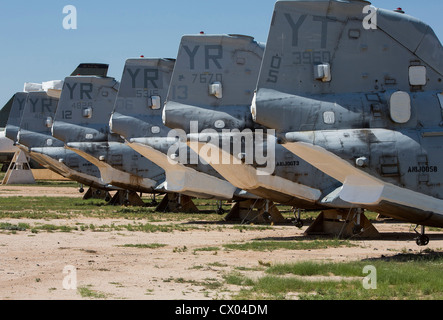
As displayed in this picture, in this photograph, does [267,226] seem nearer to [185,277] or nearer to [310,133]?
[310,133]

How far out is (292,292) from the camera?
13070mm

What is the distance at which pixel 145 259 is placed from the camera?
17.8 meters

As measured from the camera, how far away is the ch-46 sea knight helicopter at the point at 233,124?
24.1 meters

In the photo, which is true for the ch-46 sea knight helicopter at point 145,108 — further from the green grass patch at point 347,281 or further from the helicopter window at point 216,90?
the green grass patch at point 347,281

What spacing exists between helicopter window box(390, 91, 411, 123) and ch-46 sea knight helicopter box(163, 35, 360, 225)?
5165 mm

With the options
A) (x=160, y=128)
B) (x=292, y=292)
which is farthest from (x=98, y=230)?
(x=292, y=292)

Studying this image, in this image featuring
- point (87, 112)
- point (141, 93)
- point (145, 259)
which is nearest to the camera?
point (145, 259)

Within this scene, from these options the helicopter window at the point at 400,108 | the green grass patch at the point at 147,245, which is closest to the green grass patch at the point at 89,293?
the green grass patch at the point at 147,245

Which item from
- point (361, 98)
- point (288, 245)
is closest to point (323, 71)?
point (361, 98)

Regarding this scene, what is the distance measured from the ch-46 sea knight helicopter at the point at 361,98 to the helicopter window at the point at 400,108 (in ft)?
0.08

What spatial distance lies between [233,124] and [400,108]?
27.5ft

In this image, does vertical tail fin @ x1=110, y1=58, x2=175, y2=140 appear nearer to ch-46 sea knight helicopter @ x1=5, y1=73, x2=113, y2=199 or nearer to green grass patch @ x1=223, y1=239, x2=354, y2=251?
ch-46 sea knight helicopter @ x1=5, y1=73, x2=113, y2=199

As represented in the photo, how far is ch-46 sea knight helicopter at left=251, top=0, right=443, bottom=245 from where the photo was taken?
17.6 meters

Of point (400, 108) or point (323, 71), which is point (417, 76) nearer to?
point (400, 108)
